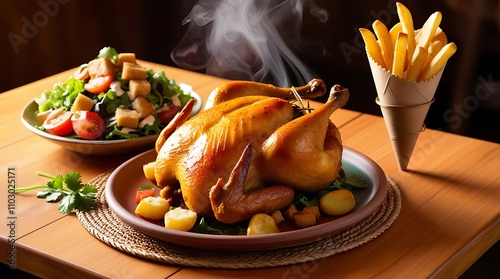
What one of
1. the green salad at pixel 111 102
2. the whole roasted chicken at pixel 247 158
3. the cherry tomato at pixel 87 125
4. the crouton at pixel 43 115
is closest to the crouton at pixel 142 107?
the green salad at pixel 111 102

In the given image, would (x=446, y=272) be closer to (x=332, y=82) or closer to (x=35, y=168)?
(x=35, y=168)

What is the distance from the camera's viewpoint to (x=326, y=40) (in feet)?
12.4

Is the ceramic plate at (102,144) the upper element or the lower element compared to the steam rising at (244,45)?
upper

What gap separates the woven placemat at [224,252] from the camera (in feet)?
4.95

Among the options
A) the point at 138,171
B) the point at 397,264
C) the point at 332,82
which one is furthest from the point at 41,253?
the point at 332,82

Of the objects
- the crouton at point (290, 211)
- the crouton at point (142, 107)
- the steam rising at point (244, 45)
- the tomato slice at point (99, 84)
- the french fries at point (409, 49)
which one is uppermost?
the french fries at point (409, 49)

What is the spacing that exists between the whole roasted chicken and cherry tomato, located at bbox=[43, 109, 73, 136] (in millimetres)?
441

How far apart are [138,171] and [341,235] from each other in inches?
21.9

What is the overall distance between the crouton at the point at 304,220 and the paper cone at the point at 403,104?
0.43 meters

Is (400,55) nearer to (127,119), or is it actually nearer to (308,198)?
(308,198)

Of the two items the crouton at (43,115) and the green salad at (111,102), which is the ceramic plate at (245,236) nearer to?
the green salad at (111,102)

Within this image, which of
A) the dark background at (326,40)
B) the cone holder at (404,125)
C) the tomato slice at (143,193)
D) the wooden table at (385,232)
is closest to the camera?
the wooden table at (385,232)

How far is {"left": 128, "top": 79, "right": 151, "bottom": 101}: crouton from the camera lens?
2117mm

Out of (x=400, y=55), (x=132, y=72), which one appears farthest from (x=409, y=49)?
(x=132, y=72)
